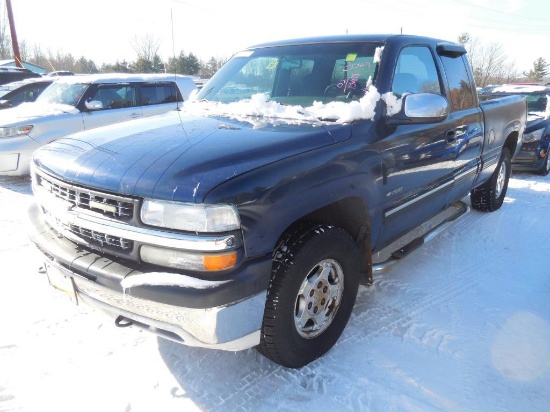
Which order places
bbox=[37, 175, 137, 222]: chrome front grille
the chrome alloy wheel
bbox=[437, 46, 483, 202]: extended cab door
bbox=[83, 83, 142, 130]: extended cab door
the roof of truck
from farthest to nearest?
bbox=[83, 83, 142, 130]: extended cab door, bbox=[437, 46, 483, 202]: extended cab door, the roof of truck, the chrome alloy wheel, bbox=[37, 175, 137, 222]: chrome front grille

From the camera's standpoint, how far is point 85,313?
3.06m

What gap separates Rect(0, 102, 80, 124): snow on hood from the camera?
678 cm

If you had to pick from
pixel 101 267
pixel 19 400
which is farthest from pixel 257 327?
pixel 19 400

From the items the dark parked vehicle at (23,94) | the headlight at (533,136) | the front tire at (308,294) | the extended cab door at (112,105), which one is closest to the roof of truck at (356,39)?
the front tire at (308,294)

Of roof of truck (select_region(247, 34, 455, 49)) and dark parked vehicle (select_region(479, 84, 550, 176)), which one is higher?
roof of truck (select_region(247, 34, 455, 49))

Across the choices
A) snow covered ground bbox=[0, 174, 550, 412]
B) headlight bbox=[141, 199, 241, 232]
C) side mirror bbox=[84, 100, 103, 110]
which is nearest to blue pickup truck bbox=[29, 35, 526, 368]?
headlight bbox=[141, 199, 241, 232]

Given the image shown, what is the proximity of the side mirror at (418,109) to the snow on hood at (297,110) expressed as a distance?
176 millimetres

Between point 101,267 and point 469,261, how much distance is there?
3321 mm

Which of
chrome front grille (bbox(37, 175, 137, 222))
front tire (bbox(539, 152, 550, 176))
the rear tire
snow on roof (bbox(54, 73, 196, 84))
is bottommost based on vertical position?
front tire (bbox(539, 152, 550, 176))

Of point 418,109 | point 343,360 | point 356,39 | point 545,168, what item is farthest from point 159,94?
point 545,168

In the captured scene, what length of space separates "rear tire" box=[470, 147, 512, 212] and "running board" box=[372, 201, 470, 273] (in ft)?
2.41

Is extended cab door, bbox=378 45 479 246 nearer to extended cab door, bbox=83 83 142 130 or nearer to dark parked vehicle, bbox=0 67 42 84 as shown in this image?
extended cab door, bbox=83 83 142 130

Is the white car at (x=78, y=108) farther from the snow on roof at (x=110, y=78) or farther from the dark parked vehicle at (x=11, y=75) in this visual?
the dark parked vehicle at (x=11, y=75)

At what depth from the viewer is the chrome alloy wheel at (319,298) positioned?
2393mm
